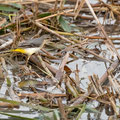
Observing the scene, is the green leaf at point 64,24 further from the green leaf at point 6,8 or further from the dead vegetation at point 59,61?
the green leaf at point 6,8

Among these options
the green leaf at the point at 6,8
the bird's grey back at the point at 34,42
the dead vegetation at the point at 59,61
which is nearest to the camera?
the dead vegetation at the point at 59,61

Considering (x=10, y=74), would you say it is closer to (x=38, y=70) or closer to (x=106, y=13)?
(x=38, y=70)

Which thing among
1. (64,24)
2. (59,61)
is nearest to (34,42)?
(59,61)

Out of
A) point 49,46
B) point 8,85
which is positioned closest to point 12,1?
point 49,46

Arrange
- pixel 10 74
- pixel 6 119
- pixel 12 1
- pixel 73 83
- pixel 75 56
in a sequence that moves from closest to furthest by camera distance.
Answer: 1. pixel 6 119
2. pixel 73 83
3. pixel 10 74
4. pixel 75 56
5. pixel 12 1

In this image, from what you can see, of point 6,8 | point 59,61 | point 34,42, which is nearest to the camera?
point 59,61

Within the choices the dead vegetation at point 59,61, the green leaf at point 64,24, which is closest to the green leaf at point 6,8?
the dead vegetation at point 59,61

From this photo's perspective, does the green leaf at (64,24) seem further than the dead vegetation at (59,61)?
Yes

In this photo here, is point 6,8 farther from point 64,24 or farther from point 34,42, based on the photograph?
point 34,42
